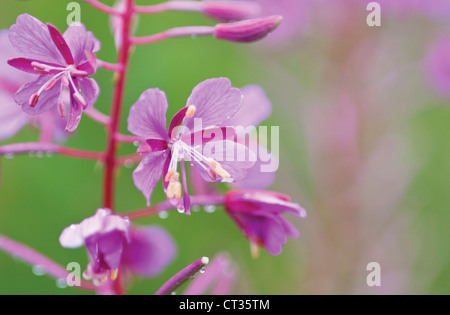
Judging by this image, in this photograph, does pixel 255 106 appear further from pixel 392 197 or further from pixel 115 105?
pixel 392 197

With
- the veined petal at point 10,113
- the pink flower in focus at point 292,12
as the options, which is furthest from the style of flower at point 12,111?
the pink flower in focus at point 292,12

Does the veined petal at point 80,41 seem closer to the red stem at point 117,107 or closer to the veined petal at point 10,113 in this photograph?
the red stem at point 117,107

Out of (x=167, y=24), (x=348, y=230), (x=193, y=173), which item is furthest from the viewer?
(x=167, y=24)

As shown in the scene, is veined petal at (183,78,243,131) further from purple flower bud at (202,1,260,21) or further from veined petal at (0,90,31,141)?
veined petal at (0,90,31,141)
